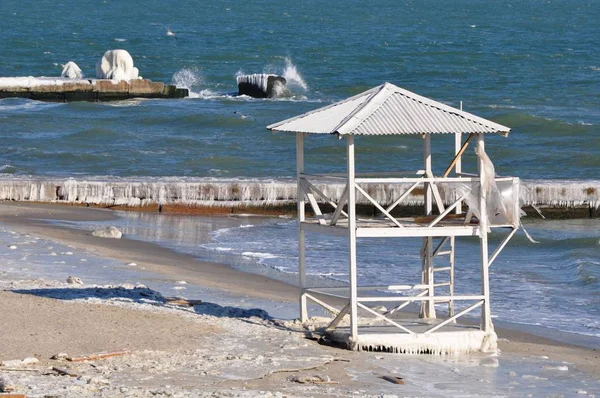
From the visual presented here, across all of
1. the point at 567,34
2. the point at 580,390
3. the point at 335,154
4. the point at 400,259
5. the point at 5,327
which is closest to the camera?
the point at 580,390

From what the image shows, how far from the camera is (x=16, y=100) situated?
4816cm

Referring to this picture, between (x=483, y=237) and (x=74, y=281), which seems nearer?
(x=483, y=237)

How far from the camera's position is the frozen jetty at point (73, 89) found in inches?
1914

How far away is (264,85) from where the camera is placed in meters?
51.7

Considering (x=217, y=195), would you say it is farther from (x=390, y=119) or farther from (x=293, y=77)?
(x=293, y=77)

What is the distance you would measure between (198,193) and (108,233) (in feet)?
14.5

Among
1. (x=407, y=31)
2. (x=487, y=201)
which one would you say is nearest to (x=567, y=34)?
(x=407, y=31)

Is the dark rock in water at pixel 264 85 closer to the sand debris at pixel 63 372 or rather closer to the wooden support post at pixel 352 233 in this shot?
the wooden support post at pixel 352 233

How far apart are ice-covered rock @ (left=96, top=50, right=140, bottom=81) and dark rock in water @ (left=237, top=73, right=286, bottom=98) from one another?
462cm

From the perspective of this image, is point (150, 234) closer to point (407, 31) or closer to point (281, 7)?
point (407, 31)

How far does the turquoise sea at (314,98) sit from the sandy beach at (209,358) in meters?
3.03

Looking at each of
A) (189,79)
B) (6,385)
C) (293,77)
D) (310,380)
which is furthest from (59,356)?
(189,79)

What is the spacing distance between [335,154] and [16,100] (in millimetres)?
16582

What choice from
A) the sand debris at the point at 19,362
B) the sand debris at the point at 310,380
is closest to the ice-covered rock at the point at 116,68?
the sand debris at the point at 19,362
